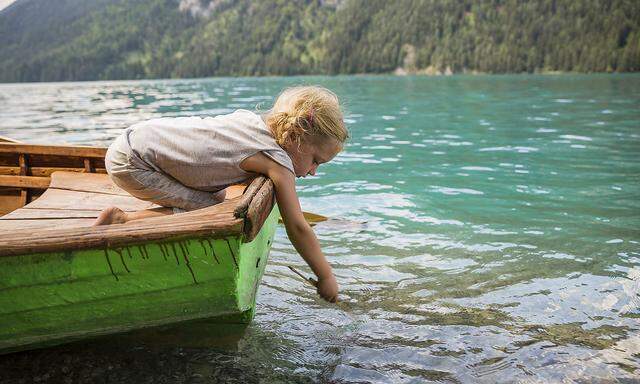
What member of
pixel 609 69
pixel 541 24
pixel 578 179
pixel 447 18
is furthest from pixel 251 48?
pixel 578 179

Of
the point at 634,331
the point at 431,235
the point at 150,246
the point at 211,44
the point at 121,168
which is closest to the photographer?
the point at 150,246

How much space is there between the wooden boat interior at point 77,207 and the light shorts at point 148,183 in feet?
1.08

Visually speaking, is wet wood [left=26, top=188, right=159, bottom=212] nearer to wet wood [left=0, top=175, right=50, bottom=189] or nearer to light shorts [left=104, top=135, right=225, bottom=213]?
wet wood [left=0, top=175, right=50, bottom=189]

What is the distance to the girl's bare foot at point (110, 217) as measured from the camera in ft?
11.4

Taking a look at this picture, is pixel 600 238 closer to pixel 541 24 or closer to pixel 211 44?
pixel 541 24

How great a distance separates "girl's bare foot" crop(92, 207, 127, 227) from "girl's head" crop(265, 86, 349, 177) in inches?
46.5

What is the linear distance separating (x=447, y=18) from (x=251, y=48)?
67.1 m

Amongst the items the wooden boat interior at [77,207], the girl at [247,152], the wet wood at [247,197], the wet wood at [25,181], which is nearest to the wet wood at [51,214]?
the wooden boat interior at [77,207]

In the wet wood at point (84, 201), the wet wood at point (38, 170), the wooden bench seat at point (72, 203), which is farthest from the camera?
the wet wood at point (38, 170)

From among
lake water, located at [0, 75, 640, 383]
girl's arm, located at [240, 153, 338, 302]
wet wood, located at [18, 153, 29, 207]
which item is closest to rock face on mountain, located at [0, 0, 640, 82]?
lake water, located at [0, 75, 640, 383]

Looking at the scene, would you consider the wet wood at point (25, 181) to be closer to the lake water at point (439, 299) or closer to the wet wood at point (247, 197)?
the lake water at point (439, 299)

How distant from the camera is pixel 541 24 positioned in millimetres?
123375

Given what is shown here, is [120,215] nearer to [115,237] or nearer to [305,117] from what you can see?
[115,237]

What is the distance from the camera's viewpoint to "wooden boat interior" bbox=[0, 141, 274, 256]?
2.52 meters
